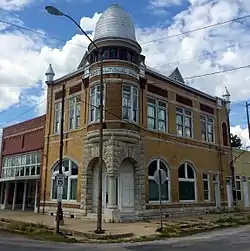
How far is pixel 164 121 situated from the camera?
25.8 m

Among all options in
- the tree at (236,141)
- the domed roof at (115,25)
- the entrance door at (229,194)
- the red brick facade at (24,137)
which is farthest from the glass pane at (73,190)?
the tree at (236,141)

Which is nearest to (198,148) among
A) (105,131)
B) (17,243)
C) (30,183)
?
(105,131)

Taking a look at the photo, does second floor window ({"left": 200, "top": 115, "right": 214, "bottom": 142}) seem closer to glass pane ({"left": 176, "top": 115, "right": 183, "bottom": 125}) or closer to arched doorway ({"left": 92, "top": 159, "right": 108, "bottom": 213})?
glass pane ({"left": 176, "top": 115, "right": 183, "bottom": 125})

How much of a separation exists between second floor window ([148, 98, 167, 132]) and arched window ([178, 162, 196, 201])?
12.1ft

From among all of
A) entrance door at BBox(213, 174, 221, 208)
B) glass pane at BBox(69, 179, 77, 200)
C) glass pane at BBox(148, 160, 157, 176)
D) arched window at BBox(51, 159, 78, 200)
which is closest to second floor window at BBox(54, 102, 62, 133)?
arched window at BBox(51, 159, 78, 200)

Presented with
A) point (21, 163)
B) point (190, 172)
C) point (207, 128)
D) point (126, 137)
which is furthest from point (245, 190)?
point (21, 163)

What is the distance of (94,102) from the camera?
74.4 ft

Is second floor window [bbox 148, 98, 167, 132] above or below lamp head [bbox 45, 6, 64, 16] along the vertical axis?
below

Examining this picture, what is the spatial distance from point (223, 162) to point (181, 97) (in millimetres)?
7979

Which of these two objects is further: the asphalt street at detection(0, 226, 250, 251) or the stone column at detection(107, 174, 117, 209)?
the stone column at detection(107, 174, 117, 209)

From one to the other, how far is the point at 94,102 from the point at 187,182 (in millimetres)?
10060

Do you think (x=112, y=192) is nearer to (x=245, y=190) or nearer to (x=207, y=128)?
(x=207, y=128)

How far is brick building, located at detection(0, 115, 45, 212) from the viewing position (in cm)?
2905

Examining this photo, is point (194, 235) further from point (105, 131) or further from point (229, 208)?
point (229, 208)
